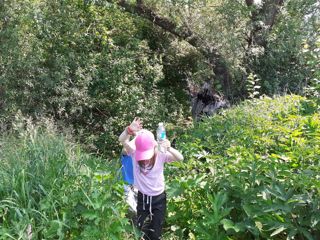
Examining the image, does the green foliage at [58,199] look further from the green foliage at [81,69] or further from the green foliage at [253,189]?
the green foliage at [81,69]

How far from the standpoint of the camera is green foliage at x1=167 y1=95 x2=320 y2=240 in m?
3.36

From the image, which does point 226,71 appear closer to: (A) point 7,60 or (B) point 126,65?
(B) point 126,65

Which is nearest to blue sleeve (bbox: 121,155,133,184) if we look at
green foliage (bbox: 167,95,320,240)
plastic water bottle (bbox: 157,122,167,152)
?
green foliage (bbox: 167,95,320,240)

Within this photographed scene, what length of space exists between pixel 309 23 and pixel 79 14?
5690 millimetres

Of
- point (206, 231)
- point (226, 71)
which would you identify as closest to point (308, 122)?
point (206, 231)

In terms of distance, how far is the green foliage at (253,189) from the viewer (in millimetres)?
3357

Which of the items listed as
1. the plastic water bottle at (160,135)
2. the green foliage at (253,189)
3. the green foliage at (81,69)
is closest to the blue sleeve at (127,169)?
the green foliage at (253,189)

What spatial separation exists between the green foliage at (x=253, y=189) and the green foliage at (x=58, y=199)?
2.11 feet

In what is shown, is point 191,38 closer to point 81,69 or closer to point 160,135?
point 81,69

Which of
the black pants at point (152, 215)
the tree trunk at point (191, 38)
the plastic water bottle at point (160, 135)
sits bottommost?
the black pants at point (152, 215)

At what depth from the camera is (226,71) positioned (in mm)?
12008

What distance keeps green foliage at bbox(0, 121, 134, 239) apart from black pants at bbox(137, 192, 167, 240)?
0.22 meters

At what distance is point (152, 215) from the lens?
4195 millimetres

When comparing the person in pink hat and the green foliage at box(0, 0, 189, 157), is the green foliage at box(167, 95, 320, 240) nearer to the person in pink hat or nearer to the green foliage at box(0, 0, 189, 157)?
the person in pink hat
